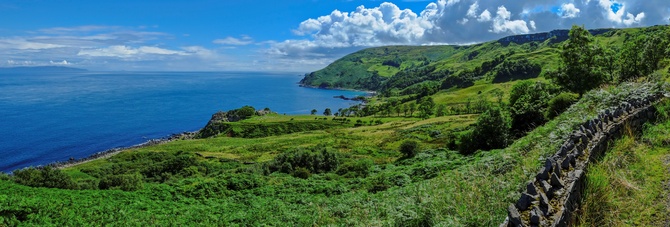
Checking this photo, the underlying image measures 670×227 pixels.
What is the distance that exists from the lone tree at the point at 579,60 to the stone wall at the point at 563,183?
114 feet

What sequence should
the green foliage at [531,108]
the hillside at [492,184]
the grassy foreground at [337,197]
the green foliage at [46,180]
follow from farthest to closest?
the green foliage at [531,108] → the green foliage at [46,180] → the grassy foreground at [337,197] → the hillside at [492,184]

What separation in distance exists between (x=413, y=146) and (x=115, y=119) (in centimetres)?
18534

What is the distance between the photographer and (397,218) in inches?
515

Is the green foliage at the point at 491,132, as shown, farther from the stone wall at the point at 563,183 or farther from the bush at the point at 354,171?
the stone wall at the point at 563,183

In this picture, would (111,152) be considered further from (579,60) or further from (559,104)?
(579,60)

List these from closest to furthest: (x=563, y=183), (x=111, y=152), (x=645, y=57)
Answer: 1. (x=563, y=183)
2. (x=645, y=57)
3. (x=111, y=152)

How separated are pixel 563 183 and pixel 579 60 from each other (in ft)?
144

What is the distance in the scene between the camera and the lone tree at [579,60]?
43684 millimetres

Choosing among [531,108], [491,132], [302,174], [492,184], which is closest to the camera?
[492,184]

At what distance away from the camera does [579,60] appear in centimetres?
4447

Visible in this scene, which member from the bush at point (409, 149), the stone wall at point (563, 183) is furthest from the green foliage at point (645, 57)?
the stone wall at point (563, 183)

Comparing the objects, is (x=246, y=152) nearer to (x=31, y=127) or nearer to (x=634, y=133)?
(x=634, y=133)

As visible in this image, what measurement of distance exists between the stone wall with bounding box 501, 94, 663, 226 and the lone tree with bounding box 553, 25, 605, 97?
34.9 metres

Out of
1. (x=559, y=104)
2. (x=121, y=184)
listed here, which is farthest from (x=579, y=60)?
(x=121, y=184)
